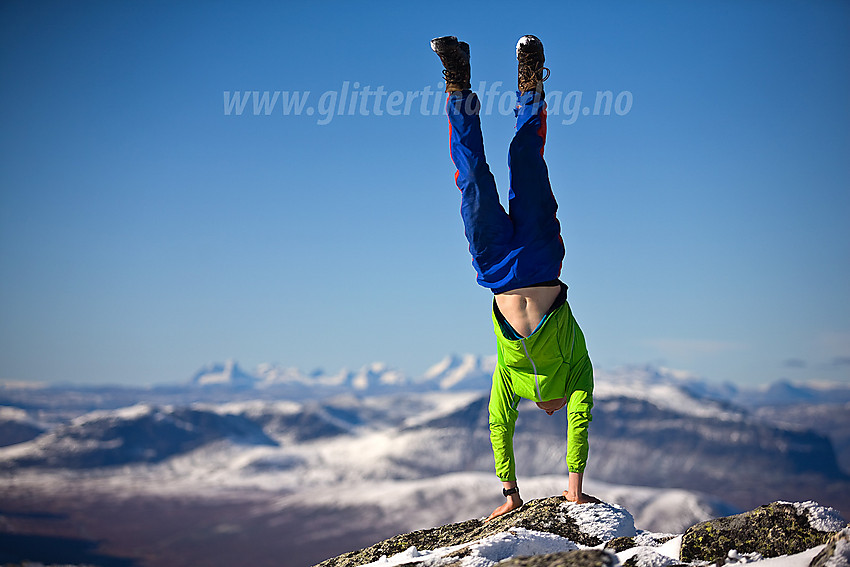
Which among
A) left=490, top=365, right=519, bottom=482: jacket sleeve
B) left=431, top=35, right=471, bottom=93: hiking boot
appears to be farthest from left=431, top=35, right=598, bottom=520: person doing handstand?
left=490, top=365, right=519, bottom=482: jacket sleeve

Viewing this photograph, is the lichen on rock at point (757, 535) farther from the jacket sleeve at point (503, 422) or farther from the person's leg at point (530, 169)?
the person's leg at point (530, 169)

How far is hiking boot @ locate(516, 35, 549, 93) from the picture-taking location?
7320mm

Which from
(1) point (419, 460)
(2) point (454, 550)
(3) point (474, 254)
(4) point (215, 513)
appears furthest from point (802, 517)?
(1) point (419, 460)

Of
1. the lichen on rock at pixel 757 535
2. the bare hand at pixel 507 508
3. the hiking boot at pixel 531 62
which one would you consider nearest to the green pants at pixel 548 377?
the bare hand at pixel 507 508

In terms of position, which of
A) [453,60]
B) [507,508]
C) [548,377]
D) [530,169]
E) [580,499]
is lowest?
[507,508]

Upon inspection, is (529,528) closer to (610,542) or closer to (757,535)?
(610,542)

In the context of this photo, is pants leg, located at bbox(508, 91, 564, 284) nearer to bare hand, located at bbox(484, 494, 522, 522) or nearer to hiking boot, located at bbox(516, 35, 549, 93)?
hiking boot, located at bbox(516, 35, 549, 93)

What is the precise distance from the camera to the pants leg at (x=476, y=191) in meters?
7.05

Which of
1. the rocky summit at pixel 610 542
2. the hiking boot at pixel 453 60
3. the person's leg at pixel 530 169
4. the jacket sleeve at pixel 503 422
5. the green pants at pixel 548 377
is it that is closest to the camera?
the rocky summit at pixel 610 542

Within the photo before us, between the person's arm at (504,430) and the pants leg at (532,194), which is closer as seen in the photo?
the pants leg at (532,194)

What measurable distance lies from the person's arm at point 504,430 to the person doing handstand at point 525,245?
23 cm

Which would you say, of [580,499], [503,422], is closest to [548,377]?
[503,422]

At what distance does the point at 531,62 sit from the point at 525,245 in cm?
195

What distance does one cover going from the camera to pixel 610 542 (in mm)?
6398
